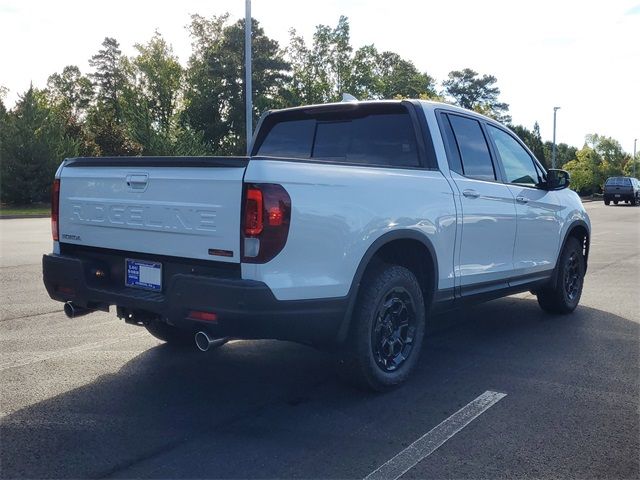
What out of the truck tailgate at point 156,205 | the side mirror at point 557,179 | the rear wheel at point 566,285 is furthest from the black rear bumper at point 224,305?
the rear wheel at point 566,285

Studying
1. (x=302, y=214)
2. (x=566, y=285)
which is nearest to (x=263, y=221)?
(x=302, y=214)

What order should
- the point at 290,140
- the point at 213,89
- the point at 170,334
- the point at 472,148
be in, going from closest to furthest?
1. the point at 170,334
2. the point at 472,148
3. the point at 290,140
4. the point at 213,89

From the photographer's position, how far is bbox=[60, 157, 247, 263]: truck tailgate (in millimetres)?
3565

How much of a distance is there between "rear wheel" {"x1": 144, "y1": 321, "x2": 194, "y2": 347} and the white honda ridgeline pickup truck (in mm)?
15

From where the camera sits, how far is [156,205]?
388 cm

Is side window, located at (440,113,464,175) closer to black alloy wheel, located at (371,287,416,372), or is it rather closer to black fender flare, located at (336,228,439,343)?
black fender flare, located at (336,228,439,343)

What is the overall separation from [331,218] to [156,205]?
41.9 inches

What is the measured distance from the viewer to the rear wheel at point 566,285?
6.82 meters

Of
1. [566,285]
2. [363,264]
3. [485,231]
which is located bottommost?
[566,285]

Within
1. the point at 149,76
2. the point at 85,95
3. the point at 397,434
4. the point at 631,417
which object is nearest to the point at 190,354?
the point at 397,434

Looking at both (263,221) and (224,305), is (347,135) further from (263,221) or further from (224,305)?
(224,305)

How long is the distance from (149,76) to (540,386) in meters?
70.1

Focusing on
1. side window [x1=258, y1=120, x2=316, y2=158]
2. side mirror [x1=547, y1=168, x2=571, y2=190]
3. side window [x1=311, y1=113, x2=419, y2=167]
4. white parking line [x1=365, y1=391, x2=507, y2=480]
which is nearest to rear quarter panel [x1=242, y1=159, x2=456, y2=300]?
side window [x1=311, y1=113, x2=419, y2=167]

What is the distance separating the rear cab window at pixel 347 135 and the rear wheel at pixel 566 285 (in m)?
2.76
